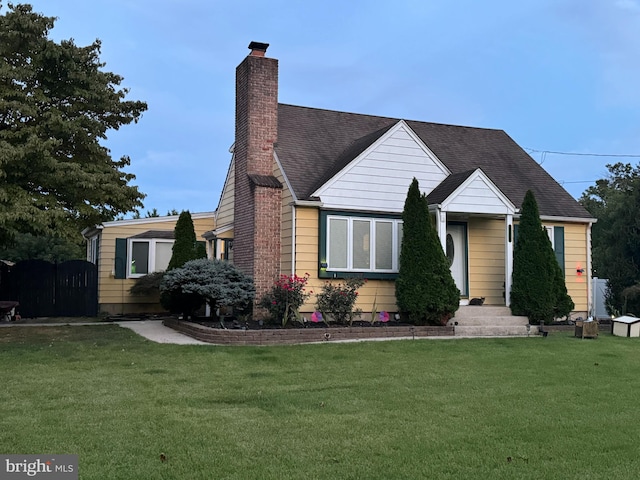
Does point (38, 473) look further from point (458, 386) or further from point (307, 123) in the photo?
point (307, 123)

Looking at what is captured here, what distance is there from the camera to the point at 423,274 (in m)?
13.9

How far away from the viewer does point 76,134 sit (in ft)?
51.1

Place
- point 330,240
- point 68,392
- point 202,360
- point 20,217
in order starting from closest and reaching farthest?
point 68,392 < point 202,360 < point 20,217 < point 330,240

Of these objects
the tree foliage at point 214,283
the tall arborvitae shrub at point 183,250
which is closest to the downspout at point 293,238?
the tree foliage at point 214,283

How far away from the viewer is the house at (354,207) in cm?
1456

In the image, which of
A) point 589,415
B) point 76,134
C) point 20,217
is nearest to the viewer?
point 589,415

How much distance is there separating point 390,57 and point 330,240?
524 centimetres

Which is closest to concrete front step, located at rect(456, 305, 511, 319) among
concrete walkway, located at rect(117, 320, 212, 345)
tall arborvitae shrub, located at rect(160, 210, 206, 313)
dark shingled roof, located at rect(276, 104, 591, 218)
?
dark shingled roof, located at rect(276, 104, 591, 218)

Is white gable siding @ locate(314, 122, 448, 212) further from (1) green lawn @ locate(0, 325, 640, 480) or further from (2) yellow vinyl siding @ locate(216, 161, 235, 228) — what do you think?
(1) green lawn @ locate(0, 325, 640, 480)

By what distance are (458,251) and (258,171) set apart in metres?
5.57

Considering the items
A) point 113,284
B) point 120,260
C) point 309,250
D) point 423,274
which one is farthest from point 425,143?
point 113,284

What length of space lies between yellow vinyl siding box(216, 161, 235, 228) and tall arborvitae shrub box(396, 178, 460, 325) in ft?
17.4

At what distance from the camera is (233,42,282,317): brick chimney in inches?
577

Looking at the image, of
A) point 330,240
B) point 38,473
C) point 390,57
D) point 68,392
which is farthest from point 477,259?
point 38,473
